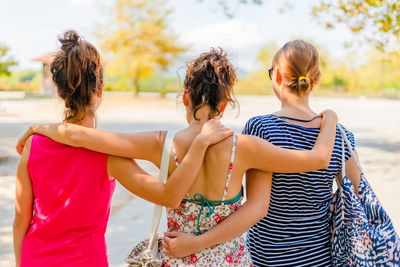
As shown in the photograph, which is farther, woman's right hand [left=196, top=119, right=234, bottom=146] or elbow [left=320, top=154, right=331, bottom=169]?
elbow [left=320, top=154, right=331, bottom=169]

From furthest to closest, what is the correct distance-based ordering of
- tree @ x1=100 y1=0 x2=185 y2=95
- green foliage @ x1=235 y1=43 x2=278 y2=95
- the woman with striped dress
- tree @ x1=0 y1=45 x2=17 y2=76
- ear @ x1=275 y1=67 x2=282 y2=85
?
green foliage @ x1=235 y1=43 x2=278 y2=95 < tree @ x1=100 y1=0 x2=185 y2=95 < tree @ x1=0 y1=45 x2=17 y2=76 < ear @ x1=275 y1=67 x2=282 y2=85 < the woman with striped dress

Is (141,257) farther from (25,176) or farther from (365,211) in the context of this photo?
(365,211)

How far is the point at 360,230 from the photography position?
5.46ft

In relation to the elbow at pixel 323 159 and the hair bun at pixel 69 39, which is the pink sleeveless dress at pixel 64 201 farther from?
the elbow at pixel 323 159

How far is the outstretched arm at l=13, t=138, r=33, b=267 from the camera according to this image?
5.24 ft

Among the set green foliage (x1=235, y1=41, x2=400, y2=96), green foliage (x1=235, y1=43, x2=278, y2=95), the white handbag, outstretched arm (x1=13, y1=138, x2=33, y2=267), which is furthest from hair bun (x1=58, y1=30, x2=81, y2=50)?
green foliage (x1=235, y1=43, x2=278, y2=95)

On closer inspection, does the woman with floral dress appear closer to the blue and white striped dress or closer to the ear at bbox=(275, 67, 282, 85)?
the blue and white striped dress

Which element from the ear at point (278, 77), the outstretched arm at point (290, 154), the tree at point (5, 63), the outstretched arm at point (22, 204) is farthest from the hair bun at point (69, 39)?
the tree at point (5, 63)

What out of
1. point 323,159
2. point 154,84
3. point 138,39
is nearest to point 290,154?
point 323,159

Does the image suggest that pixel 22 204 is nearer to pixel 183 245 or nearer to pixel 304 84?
pixel 183 245

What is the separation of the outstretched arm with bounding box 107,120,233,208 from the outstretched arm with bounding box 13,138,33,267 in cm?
33

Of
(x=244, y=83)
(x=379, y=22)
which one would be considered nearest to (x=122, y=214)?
(x=379, y=22)

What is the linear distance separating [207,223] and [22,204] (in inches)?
29.4

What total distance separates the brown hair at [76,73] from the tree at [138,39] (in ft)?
107
